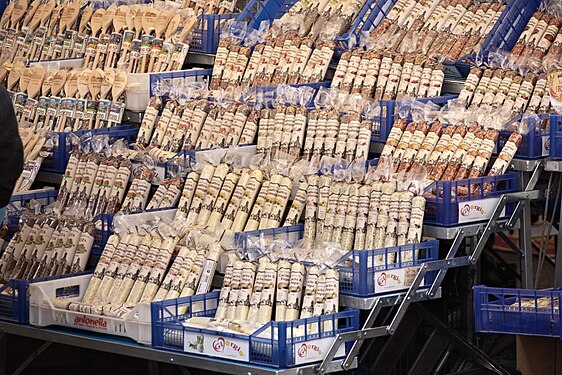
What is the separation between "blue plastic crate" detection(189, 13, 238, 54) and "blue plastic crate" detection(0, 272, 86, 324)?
1978mm

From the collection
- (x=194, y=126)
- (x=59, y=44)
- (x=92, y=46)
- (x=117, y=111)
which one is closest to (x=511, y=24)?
(x=194, y=126)

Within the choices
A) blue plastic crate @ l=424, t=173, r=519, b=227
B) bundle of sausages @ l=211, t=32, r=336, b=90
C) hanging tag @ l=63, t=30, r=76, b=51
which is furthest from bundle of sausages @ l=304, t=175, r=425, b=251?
hanging tag @ l=63, t=30, r=76, b=51

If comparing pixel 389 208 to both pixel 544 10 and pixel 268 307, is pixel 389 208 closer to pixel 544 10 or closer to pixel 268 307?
pixel 268 307

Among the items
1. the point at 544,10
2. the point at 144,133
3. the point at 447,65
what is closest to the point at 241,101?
the point at 144,133

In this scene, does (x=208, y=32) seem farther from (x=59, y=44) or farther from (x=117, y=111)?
(x=59, y=44)

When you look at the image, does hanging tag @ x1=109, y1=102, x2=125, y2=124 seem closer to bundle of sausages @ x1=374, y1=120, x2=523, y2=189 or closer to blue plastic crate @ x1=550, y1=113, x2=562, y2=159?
bundle of sausages @ x1=374, y1=120, x2=523, y2=189

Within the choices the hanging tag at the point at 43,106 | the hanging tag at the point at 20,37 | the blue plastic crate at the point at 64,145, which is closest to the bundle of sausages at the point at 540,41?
the blue plastic crate at the point at 64,145

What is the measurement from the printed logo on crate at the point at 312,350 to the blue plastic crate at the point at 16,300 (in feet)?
4.53

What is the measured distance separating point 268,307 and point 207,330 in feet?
0.98

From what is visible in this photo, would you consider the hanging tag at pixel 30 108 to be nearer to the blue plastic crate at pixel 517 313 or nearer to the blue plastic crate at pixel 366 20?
the blue plastic crate at pixel 366 20

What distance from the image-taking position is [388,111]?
6.40 metres

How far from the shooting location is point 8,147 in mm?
4922

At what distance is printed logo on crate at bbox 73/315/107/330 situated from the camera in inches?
229

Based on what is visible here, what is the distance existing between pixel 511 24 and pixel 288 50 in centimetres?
119
